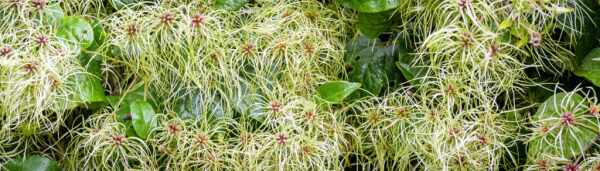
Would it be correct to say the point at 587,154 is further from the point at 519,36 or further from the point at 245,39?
the point at 245,39

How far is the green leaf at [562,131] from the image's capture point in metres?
0.84

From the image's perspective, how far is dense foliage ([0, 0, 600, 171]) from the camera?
854 millimetres

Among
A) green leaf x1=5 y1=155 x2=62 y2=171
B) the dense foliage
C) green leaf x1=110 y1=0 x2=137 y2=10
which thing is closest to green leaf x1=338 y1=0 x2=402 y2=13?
the dense foliage

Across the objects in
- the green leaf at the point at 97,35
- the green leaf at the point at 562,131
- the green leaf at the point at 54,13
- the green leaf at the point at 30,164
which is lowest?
the green leaf at the point at 30,164

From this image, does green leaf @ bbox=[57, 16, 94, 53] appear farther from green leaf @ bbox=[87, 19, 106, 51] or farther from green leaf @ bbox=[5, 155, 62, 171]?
green leaf @ bbox=[5, 155, 62, 171]

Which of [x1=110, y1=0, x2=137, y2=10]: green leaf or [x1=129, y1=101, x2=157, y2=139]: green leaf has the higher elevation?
[x1=110, y1=0, x2=137, y2=10]: green leaf

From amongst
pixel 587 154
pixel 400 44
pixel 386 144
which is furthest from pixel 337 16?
pixel 587 154

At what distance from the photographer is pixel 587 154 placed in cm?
82

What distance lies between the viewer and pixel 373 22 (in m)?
0.97

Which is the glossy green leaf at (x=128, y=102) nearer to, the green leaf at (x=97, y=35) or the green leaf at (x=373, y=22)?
the green leaf at (x=97, y=35)

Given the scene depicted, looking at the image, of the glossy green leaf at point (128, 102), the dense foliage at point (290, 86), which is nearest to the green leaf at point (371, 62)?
the dense foliage at point (290, 86)

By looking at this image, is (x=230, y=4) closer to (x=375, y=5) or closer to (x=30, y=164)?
(x=375, y=5)

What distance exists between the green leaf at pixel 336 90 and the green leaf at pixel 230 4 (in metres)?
0.20

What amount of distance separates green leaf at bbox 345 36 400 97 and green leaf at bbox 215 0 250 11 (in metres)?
0.21
